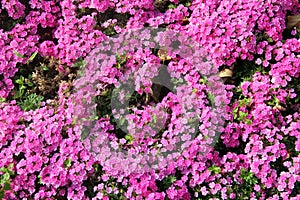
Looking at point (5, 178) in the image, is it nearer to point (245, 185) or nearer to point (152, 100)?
point (152, 100)

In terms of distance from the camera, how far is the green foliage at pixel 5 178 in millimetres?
4105

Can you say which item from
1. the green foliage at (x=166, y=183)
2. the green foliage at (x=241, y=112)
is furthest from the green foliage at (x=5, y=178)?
the green foliage at (x=241, y=112)

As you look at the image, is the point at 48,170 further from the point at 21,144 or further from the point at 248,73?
the point at 248,73

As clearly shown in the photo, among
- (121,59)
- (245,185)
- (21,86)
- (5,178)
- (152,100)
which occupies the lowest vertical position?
(245,185)

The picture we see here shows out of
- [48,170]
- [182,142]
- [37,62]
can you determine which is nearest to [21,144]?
[48,170]

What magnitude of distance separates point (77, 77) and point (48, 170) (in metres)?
1.02

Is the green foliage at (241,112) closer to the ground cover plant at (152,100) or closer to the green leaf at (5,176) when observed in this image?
the ground cover plant at (152,100)

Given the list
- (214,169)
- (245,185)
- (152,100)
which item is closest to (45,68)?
(152,100)

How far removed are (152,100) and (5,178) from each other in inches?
60.3

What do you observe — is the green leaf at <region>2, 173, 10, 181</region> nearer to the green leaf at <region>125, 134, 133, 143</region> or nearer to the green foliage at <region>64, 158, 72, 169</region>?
the green foliage at <region>64, 158, 72, 169</region>

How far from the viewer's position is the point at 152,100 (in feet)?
15.5

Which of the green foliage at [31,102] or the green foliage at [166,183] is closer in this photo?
the green foliage at [166,183]

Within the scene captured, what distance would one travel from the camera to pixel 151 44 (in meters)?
4.80

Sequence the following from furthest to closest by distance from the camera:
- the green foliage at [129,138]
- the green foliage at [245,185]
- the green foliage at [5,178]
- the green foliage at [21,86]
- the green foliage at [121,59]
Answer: the green foliage at [21,86]
the green foliage at [121,59]
the green foliage at [129,138]
the green foliage at [245,185]
the green foliage at [5,178]
